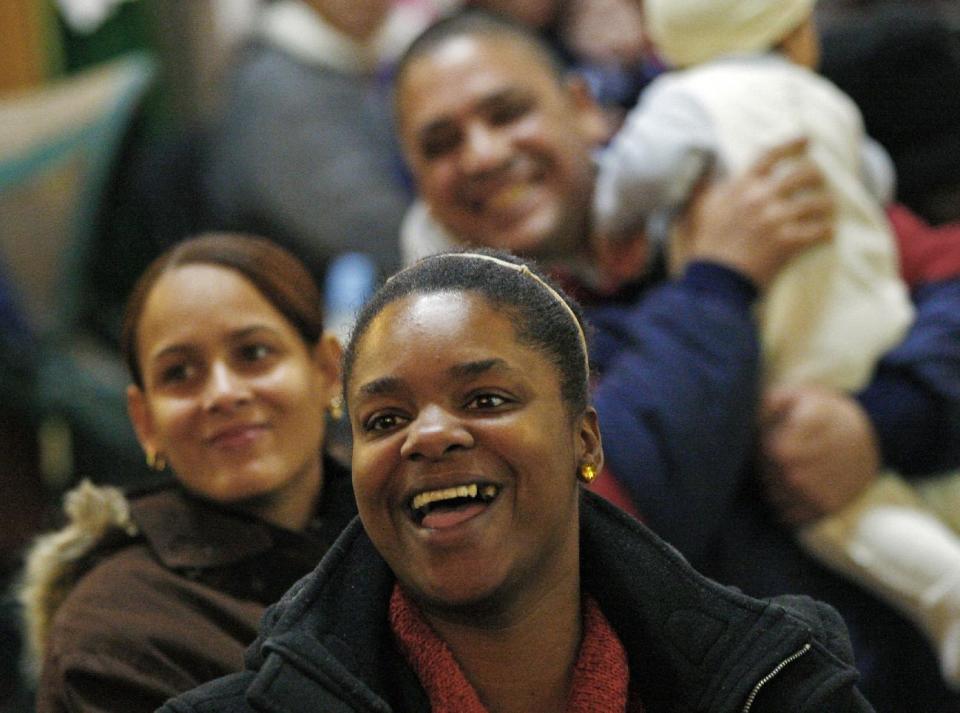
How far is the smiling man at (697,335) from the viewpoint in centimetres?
165

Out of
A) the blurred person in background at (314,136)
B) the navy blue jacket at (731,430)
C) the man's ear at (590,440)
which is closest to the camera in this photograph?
the man's ear at (590,440)

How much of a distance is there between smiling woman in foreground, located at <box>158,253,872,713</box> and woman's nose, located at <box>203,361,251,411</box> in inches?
12.1

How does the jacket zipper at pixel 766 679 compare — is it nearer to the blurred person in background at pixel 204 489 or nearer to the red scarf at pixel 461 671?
the red scarf at pixel 461 671

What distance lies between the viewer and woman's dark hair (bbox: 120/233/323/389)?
143 cm

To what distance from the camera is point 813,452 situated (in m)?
1.73

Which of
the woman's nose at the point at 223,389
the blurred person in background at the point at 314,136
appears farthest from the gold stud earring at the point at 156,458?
the blurred person in background at the point at 314,136

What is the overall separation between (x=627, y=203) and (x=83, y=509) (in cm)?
85

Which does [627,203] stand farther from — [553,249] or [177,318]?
[177,318]

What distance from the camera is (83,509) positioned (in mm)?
1396

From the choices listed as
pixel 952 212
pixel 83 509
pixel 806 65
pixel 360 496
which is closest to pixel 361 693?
pixel 360 496

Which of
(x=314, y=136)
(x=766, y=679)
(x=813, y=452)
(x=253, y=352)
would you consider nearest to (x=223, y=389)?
(x=253, y=352)

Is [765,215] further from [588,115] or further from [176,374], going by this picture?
[176,374]

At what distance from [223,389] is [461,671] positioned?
1.46ft

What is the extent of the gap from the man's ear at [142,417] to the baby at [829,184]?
2.40ft
